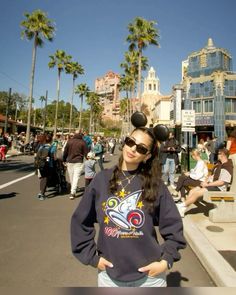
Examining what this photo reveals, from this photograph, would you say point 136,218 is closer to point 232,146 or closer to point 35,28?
point 232,146

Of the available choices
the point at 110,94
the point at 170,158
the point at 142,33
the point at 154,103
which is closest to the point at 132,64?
the point at 142,33

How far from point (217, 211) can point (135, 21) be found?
2749 cm

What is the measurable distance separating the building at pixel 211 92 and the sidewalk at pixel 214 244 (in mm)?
25505

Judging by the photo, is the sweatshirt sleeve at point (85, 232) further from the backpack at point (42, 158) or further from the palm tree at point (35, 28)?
the palm tree at point (35, 28)

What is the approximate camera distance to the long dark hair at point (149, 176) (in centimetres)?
175

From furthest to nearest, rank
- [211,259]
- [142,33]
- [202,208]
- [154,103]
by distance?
[154,103] → [142,33] → [202,208] → [211,259]

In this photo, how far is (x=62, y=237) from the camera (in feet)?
15.5

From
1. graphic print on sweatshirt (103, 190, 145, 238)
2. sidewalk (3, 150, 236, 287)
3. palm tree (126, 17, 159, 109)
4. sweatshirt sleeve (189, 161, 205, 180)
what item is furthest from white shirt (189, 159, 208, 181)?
palm tree (126, 17, 159, 109)

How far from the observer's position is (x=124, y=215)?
67.7 inches

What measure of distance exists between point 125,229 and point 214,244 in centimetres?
316

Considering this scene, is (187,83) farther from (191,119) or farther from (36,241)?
(36,241)

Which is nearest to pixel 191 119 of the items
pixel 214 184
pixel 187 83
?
pixel 214 184

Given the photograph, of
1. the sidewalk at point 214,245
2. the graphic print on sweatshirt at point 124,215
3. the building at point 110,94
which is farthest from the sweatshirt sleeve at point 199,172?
the building at point 110,94

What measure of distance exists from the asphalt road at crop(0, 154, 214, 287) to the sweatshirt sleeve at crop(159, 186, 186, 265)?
1.32m
